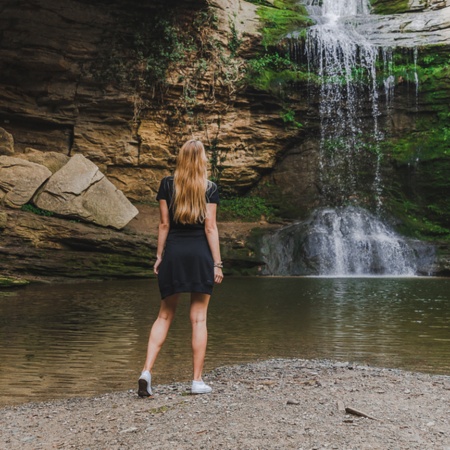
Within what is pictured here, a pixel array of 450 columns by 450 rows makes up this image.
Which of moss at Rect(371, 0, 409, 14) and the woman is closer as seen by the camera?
the woman

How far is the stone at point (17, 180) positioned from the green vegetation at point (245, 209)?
766cm

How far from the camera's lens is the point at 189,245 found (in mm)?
4363

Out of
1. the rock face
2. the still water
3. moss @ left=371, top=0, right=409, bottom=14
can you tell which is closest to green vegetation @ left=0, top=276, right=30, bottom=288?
the still water

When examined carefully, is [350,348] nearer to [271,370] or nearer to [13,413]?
[271,370]

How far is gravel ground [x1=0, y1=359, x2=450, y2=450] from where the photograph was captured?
10.1 ft

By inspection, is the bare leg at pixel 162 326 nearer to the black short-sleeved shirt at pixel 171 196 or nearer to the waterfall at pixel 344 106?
the black short-sleeved shirt at pixel 171 196

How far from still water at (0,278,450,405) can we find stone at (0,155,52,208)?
497 centimetres

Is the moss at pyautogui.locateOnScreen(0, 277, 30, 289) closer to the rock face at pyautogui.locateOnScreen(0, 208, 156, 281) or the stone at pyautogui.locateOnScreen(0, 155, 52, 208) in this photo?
the rock face at pyautogui.locateOnScreen(0, 208, 156, 281)

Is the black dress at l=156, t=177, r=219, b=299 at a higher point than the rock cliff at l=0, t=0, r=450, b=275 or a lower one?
lower

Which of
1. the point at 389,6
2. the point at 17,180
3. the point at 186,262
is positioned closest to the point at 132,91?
the point at 17,180

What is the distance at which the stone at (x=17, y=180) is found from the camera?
16.9 metres

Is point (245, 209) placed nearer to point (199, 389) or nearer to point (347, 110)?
point (347, 110)

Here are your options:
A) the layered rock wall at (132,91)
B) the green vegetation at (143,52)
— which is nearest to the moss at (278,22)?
the layered rock wall at (132,91)

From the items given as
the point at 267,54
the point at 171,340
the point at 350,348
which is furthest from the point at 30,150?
the point at 350,348
